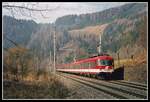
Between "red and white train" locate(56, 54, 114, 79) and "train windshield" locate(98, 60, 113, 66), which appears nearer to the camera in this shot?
"train windshield" locate(98, 60, 113, 66)

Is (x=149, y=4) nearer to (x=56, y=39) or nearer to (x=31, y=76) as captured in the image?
(x=56, y=39)

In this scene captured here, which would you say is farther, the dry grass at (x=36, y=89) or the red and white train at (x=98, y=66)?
the red and white train at (x=98, y=66)

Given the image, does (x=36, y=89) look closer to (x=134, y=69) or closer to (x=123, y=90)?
(x=123, y=90)

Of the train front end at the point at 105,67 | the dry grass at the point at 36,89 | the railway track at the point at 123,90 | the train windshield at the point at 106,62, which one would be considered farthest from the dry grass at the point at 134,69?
the dry grass at the point at 36,89

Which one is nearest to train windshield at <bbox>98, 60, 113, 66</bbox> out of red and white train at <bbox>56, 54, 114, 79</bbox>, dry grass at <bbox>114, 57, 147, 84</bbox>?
red and white train at <bbox>56, 54, 114, 79</bbox>

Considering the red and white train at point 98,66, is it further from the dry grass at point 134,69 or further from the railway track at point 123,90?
the railway track at point 123,90

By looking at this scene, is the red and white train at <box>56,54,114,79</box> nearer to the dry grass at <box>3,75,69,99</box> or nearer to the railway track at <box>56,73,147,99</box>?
the railway track at <box>56,73,147,99</box>

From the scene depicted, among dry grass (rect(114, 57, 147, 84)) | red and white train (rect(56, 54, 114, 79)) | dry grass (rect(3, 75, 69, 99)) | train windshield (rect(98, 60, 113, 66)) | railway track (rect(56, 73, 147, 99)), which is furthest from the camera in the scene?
red and white train (rect(56, 54, 114, 79))

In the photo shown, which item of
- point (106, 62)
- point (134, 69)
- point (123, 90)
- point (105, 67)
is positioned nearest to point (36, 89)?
point (123, 90)

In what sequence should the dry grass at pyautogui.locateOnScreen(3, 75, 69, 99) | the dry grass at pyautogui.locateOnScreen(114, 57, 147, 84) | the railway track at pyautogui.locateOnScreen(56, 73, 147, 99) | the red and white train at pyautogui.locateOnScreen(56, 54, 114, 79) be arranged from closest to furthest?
the railway track at pyautogui.locateOnScreen(56, 73, 147, 99), the dry grass at pyautogui.locateOnScreen(3, 75, 69, 99), the dry grass at pyautogui.locateOnScreen(114, 57, 147, 84), the red and white train at pyautogui.locateOnScreen(56, 54, 114, 79)

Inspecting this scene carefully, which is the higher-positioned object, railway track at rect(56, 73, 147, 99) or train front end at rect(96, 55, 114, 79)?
train front end at rect(96, 55, 114, 79)

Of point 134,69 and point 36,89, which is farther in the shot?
point 134,69

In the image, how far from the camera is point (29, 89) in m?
20.7

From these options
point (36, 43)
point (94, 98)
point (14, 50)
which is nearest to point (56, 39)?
point (36, 43)
